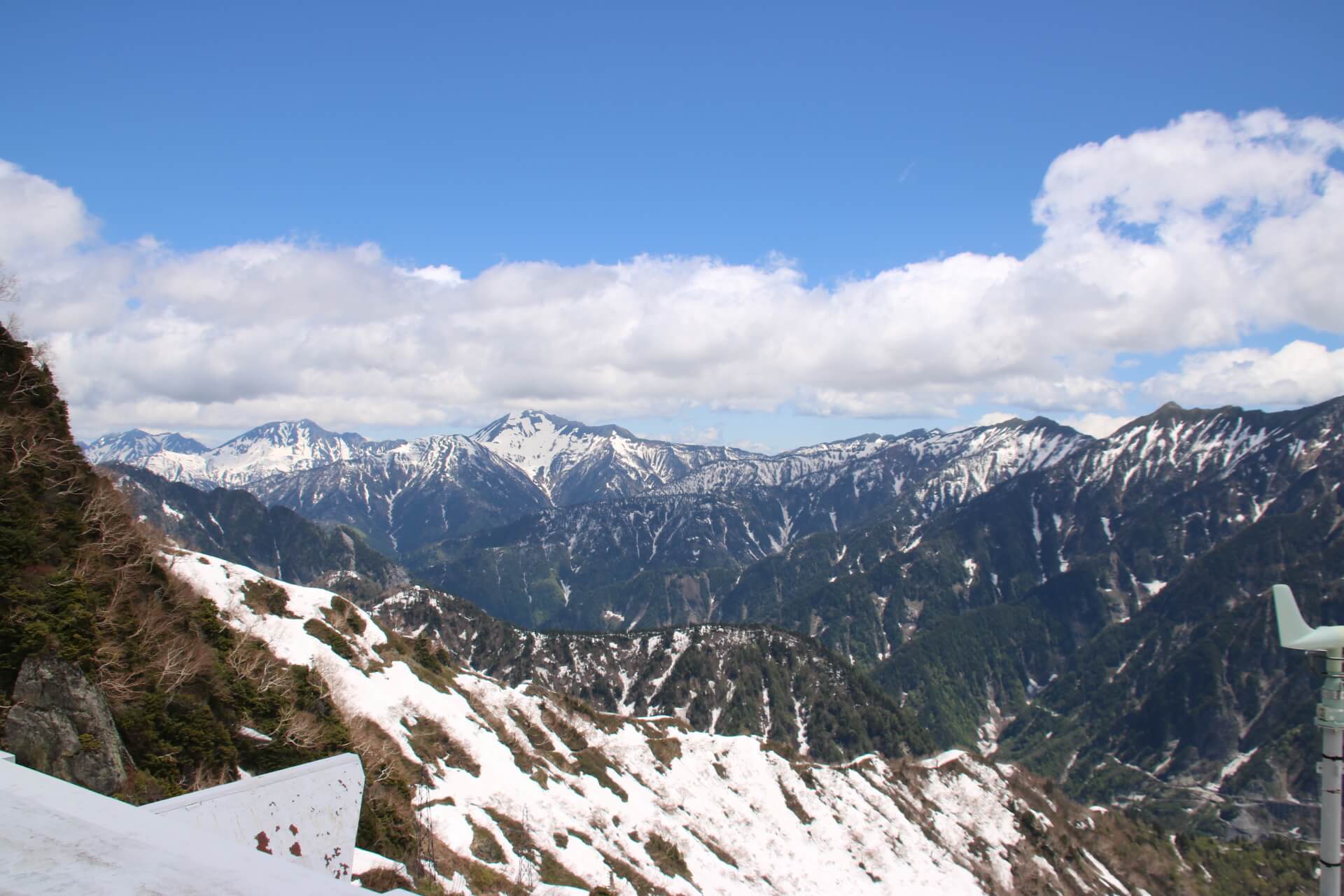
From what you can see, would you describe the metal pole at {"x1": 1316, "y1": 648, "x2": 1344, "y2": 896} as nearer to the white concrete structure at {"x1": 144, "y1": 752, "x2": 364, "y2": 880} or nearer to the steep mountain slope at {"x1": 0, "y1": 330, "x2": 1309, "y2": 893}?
the white concrete structure at {"x1": 144, "y1": 752, "x2": 364, "y2": 880}

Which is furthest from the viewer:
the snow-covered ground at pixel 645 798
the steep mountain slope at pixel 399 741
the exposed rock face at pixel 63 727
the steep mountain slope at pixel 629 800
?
the snow-covered ground at pixel 645 798

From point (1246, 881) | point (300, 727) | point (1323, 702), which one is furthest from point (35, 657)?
point (1246, 881)

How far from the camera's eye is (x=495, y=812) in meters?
51.3

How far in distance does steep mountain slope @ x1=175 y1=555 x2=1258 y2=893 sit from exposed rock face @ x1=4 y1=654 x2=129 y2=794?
16610mm

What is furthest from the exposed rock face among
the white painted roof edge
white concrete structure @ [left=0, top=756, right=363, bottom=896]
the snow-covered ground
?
the snow-covered ground

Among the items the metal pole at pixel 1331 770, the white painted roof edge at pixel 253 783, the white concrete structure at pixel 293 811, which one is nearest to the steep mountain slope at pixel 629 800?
the white concrete structure at pixel 293 811

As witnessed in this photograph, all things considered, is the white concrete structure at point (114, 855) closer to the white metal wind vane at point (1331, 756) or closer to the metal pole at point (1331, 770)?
the white metal wind vane at point (1331, 756)

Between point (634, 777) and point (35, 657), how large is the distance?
6440 centimetres

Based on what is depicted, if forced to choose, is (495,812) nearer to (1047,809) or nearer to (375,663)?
(375,663)

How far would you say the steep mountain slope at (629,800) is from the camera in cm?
5106

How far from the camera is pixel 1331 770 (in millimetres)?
20281

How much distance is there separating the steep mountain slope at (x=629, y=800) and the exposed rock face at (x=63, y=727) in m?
16.6

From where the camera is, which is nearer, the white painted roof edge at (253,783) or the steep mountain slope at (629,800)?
the white painted roof edge at (253,783)

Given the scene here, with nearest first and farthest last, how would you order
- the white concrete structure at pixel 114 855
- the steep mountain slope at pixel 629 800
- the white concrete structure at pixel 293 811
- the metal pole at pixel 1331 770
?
the white concrete structure at pixel 114 855 < the white concrete structure at pixel 293 811 < the metal pole at pixel 1331 770 < the steep mountain slope at pixel 629 800
